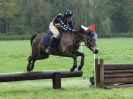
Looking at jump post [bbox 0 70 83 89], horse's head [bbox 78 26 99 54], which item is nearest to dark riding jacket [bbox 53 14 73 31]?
horse's head [bbox 78 26 99 54]

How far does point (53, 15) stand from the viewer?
102 metres

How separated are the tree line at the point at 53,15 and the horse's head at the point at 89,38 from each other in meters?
80.8

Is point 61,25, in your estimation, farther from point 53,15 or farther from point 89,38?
point 53,15

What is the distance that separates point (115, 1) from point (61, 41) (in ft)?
328

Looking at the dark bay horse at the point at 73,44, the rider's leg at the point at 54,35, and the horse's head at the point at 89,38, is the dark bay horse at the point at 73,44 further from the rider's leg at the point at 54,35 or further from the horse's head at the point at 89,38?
the rider's leg at the point at 54,35

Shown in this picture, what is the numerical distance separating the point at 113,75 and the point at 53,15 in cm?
8753

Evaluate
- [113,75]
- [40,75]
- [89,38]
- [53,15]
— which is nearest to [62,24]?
[89,38]

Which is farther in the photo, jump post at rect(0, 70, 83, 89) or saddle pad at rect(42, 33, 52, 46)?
saddle pad at rect(42, 33, 52, 46)

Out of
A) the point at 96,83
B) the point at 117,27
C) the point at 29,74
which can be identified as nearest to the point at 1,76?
the point at 29,74

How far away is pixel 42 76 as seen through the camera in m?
14.9

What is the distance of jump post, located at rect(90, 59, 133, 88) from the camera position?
15.2 meters

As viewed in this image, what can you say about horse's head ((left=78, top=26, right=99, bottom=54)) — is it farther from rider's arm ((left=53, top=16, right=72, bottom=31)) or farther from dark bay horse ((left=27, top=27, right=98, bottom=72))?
rider's arm ((left=53, top=16, right=72, bottom=31))

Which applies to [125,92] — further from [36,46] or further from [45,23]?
[45,23]

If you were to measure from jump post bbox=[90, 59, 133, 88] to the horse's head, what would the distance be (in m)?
0.96
